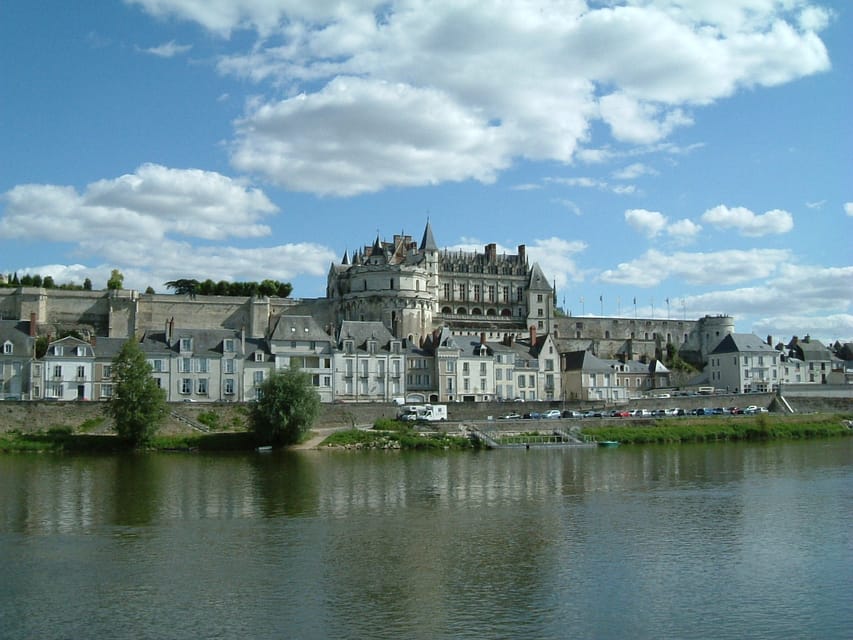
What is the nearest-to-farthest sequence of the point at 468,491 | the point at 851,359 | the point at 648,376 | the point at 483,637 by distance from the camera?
the point at 483,637, the point at 468,491, the point at 648,376, the point at 851,359

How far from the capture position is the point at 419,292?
2761 inches

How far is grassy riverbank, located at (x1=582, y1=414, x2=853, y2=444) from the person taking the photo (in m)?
46.4

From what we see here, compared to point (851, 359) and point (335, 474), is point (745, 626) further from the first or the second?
point (851, 359)

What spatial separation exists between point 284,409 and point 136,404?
605 cm

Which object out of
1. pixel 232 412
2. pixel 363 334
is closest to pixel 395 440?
pixel 232 412

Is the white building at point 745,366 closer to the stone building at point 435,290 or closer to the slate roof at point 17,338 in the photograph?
the stone building at point 435,290

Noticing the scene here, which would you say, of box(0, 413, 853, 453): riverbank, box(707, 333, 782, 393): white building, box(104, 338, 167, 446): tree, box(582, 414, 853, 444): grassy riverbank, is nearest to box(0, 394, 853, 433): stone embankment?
box(0, 413, 853, 453): riverbank

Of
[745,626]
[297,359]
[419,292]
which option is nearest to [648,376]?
[419,292]

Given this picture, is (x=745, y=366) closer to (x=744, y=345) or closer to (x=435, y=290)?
(x=744, y=345)

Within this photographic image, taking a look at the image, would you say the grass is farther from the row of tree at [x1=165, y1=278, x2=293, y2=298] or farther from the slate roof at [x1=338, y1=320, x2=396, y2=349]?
the row of tree at [x1=165, y1=278, x2=293, y2=298]

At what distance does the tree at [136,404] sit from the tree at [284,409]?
14.0 feet

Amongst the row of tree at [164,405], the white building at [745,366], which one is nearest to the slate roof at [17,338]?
the row of tree at [164,405]

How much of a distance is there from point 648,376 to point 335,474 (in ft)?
129

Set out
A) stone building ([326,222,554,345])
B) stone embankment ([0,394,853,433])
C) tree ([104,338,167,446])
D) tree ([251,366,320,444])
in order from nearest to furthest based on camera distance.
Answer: tree ([104,338,167,446]), tree ([251,366,320,444]), stone embankment ([0,394,853,433]), stone building ([326,222,554,345])
